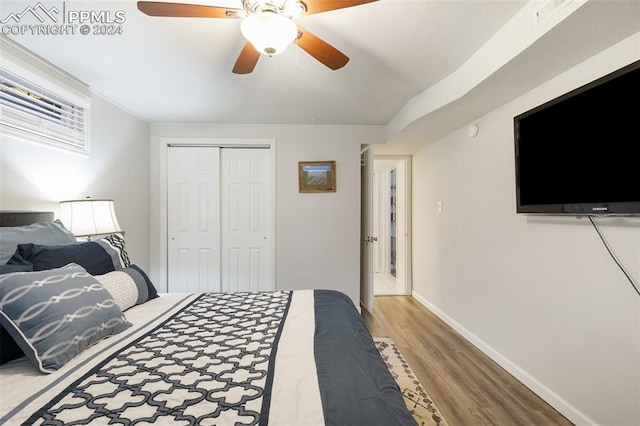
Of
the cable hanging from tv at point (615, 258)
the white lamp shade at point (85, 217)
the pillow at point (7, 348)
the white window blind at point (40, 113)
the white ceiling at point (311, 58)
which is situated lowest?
the pillow at point (7, 348)

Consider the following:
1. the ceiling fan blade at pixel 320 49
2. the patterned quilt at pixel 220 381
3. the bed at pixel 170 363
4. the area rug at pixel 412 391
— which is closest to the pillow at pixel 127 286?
the bed at pixel 170 363

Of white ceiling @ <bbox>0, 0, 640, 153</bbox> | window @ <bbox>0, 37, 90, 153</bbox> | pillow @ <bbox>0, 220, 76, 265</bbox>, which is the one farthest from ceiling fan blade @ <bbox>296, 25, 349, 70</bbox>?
window @ <bbox>0, 37, 90, 153</bbox>

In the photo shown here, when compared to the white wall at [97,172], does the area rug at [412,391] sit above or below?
below

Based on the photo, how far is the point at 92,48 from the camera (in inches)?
77.4

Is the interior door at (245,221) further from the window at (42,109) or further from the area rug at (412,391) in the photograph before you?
the area rug at (412,391)

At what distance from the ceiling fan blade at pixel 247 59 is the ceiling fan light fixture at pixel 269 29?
0.26 meters

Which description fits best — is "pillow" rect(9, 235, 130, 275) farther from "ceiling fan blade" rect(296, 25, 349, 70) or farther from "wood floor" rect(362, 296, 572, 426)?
"wood floor" rect(362, 296, 572, 426)

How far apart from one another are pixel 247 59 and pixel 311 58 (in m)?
0.59

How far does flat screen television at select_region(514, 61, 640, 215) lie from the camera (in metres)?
1.32

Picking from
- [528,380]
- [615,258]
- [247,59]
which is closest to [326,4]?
[247,59]

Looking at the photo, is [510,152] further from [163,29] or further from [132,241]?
[132,241]

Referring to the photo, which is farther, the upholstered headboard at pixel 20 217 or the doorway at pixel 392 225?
the doorway at pixel 392 225

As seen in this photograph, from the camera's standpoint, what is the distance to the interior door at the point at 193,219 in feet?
11.8

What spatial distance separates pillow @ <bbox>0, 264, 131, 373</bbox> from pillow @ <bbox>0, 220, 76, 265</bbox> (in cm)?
45
